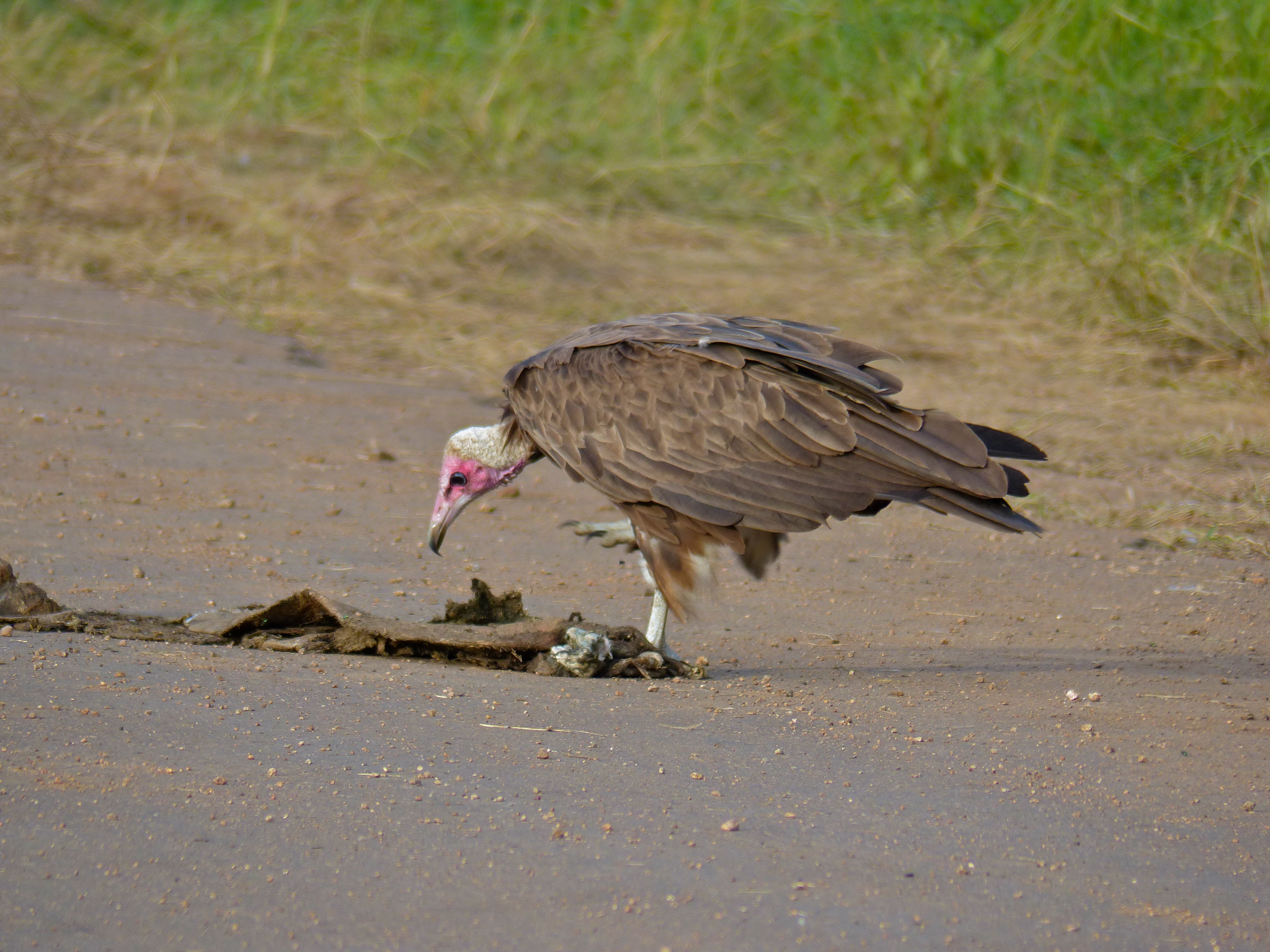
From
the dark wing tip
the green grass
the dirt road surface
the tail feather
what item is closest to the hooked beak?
the dirt road surface

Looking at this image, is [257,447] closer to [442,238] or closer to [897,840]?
[442,238]

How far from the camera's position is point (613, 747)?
350 centimetres

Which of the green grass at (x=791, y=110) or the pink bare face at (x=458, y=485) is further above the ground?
the green grass at (x=791, y=110)

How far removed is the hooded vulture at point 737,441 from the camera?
428 cm

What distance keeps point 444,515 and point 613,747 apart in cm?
183

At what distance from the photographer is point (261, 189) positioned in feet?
34.4

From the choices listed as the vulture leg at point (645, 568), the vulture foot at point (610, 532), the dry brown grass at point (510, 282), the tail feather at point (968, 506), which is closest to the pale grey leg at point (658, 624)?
the vulture leg at point (645, 568)

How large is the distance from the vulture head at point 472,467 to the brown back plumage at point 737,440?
1.08 feet

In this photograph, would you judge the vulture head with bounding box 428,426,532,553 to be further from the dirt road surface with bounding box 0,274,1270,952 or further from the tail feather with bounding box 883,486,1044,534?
the tail feather with bounding box 883,486,1044,534

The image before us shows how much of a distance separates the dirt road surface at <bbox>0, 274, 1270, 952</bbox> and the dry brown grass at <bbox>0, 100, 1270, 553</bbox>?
7.32ft

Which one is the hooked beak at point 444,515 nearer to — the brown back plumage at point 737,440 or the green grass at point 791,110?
the brown back plumage at point 737,440

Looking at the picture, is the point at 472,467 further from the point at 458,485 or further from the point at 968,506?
the point at 968,506

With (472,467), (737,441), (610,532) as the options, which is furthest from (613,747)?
(472,467)

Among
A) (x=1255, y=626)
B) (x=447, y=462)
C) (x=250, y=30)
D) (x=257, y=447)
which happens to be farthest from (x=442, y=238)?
(x=1255, y=626)
